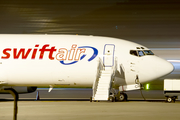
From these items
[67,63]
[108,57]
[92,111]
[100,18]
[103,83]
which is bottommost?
[92,111]

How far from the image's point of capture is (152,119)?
35.9 feet

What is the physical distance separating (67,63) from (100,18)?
14259mm

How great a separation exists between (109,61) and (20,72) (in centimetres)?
537

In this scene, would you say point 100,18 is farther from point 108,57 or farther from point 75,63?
point 75,63

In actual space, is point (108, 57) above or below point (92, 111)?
above

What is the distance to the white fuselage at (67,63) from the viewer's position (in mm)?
19422

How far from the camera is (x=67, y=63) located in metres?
19.5

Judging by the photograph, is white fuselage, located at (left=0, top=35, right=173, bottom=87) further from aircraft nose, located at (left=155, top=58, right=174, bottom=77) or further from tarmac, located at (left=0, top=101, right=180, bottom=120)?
tarmac, located at (left=0, top=101, right=180, bottom=120)

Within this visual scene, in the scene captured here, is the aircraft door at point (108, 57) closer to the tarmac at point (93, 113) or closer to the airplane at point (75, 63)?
the airplane at point (75, 63)

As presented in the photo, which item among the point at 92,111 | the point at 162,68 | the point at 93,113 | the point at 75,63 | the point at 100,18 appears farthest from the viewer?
the point at 100,18

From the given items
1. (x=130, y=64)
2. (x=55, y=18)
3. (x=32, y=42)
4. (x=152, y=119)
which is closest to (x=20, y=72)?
(x=32, y=42)

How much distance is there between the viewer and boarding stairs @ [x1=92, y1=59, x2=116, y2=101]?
17.8 metres

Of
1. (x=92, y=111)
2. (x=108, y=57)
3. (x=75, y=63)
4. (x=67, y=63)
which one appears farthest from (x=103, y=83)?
(x=92, y=111)

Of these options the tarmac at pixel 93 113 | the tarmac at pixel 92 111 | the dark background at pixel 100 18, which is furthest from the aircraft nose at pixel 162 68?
the dark background at pixel 100 18
